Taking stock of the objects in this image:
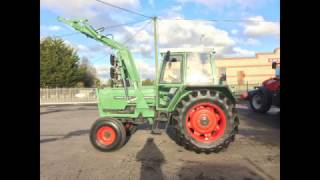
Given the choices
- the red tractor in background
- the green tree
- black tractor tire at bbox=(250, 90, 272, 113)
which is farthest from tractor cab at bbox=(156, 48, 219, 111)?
the green tree

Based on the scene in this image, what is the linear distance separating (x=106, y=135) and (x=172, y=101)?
175 cm

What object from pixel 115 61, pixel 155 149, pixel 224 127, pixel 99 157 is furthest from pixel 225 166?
pixel 115 61

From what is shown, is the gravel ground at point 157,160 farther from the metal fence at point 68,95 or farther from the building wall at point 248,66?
the building wall at point 248,66

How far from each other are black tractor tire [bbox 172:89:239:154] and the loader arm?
1.24 metres

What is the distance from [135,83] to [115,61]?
746 mm

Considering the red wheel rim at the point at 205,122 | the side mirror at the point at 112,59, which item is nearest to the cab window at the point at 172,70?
the red wheel rim at the point at 205,122

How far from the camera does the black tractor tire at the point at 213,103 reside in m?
7.16

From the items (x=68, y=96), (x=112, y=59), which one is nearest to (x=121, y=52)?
(x=112, y=59)

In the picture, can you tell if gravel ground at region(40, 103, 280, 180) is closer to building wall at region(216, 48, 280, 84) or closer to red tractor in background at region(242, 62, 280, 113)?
red tractor in background at region(242, 62, 280, 113)

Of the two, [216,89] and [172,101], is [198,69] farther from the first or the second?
[172,101]

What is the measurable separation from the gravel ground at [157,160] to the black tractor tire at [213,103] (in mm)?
177

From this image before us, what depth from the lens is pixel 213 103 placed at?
24.0ft
